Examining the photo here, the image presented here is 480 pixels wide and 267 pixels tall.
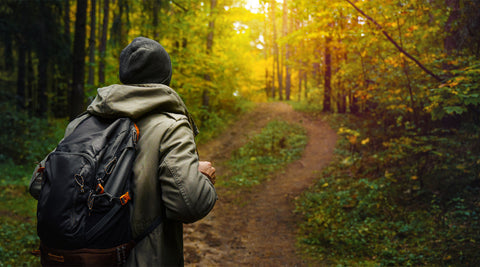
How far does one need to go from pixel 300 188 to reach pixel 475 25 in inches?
212

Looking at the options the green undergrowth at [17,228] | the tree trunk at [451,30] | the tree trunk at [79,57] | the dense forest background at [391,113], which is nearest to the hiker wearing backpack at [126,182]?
the dense forest background at [391,113]

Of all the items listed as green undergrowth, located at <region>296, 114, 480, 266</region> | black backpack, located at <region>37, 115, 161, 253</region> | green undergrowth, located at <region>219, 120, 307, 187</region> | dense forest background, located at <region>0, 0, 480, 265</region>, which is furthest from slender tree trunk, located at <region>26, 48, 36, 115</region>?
black backpack, located at <region>37, 115, 161, 253</region>

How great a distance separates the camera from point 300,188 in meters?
9.00

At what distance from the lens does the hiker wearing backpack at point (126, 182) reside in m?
1.48

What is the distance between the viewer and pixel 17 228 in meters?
5.95

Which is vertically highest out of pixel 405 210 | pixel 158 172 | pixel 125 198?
pixel 158 172

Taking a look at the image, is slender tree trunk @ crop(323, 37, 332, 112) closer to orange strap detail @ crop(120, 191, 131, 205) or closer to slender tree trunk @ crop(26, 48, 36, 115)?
slender tree trunk @ crop(26, 48, 36, 115)

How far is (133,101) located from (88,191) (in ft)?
1.72

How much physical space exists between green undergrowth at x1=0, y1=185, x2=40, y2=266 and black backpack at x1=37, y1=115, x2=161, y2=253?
4298 millimetres

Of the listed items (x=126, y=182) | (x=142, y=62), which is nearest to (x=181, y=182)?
(x=126, y=182)

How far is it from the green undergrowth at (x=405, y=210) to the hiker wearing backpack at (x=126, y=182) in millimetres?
4189

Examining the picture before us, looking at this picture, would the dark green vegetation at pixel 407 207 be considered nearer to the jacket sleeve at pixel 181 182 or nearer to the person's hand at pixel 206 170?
the person's hand at pixel 206 170

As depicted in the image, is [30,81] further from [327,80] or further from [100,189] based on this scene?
[100,189]

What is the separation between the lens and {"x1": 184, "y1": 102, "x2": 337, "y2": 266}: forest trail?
5508 millimetres
